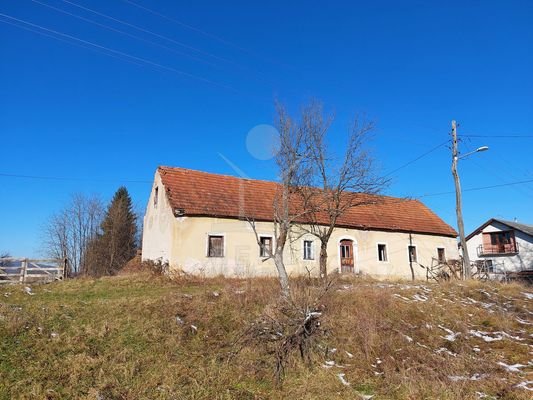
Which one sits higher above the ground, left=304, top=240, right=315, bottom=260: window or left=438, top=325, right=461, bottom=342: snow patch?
left=304, top=240, right=315, bottom=260: window

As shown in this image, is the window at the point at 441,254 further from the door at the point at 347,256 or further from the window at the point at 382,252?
the door at the point at 347,256

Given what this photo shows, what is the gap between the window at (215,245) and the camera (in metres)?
18.9

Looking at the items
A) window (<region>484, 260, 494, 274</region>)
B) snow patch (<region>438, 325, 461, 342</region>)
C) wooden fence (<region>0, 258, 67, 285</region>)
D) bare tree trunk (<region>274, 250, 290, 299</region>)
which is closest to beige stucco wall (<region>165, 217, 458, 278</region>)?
window (<region>484, 260, 494, 274</region>)

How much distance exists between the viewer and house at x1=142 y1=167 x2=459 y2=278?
18562 mm

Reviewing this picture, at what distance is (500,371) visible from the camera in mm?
7789

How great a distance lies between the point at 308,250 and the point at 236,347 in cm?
1336

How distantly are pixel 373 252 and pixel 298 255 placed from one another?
5489 mm

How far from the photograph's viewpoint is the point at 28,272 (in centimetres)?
1638

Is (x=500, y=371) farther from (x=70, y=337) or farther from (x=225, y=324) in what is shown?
(x=70, y=337)

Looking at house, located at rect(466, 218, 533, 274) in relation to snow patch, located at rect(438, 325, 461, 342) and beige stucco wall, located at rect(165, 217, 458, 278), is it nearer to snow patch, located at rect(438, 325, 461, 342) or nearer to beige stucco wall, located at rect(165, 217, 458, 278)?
beige stucco wall, located at rect(165, 217, 458, 278)

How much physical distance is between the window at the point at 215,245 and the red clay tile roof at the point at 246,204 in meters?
1.12

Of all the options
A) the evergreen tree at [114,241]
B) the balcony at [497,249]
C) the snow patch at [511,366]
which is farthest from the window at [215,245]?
the balcony at [497,249]

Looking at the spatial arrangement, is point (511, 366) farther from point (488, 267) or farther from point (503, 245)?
point (503, 245)

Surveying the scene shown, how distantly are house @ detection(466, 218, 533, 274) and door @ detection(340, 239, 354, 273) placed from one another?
2044 cm
